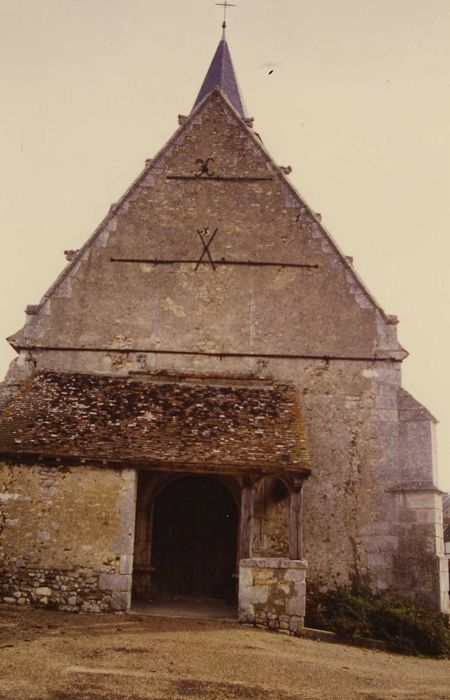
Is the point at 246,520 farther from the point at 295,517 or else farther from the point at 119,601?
the point at 119,601

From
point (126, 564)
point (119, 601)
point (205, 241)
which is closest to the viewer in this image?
point (119, 601)

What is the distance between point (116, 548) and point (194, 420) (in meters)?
2.79

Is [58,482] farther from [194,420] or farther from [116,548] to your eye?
[194,420]

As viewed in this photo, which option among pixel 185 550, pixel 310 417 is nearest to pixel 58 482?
pixel 185 550

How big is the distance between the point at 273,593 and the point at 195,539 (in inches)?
133

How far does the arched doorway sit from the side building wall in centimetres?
264

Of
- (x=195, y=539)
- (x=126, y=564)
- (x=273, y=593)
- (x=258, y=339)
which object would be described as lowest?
(x=273, y=593)

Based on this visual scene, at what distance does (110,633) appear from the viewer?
9398mm

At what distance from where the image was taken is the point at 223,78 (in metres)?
21.6

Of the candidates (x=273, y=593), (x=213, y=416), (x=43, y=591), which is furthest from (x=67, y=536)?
(x=273, y=593)

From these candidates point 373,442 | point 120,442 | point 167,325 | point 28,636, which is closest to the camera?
point 28,636

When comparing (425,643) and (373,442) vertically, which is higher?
(373,442)

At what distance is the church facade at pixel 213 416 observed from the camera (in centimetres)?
1147

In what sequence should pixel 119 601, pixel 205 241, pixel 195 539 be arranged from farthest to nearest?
pixel 205 241 → pixel 195 539 → pixel 119 601
